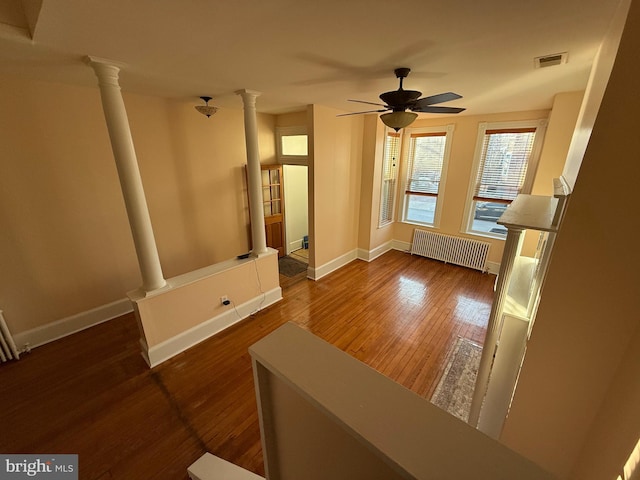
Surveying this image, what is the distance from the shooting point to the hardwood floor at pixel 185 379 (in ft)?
5.90

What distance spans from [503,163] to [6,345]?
21.9 ft

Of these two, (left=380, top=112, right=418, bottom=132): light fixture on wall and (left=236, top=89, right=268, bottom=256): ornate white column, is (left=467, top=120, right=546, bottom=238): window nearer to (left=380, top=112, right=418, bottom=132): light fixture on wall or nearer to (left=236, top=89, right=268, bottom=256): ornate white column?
(left=380, top=112, right=418, bottom=132): light fixture on wall

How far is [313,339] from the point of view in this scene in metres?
0.83

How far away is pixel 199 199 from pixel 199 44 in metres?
2.44

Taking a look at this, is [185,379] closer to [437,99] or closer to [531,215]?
[531,215]

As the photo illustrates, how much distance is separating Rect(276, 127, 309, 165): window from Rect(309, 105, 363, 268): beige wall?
581mm

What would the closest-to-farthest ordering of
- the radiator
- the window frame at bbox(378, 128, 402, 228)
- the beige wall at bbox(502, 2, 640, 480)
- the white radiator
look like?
the beige wall at bbox(502, 2, 640, 480)
the white radiator
the radiator
the window frame at bbox(378, 128, 402, 228)

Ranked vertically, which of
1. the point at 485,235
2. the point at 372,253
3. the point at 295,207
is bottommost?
the point at 372,253

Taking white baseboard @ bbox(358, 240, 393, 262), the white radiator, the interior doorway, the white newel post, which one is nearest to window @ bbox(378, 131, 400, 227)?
white baseboard @ bbox(358, 240, 393, 262)

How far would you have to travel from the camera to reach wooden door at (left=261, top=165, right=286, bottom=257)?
14.9 ft

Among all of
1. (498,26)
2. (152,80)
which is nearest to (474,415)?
(498,26)

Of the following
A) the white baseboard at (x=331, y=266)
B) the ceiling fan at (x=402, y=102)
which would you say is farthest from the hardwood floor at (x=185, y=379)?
the ceiling fan at (x=402, y=102)

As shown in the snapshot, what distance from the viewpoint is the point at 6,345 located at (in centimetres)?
244

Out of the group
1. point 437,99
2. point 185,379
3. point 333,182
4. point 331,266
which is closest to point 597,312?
point 437,99
